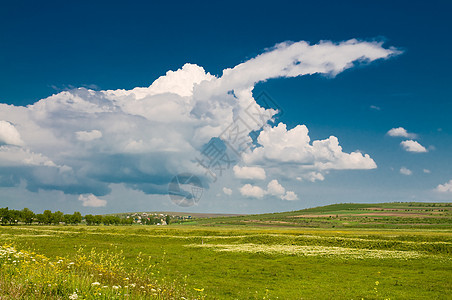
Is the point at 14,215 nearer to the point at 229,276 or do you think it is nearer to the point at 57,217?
the point at 57,217

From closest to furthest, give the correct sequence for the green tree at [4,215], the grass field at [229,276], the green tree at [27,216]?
1. the grass field at [229,276]
2. the green tree at [4,215]
3. the green tree at [27,216]

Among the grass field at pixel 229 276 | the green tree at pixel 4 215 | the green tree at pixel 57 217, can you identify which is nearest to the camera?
the grass field at pixel 229 276

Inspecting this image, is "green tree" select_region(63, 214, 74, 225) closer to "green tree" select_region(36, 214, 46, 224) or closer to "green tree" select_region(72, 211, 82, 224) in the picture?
"green tree" select_region(72, 211, 82, 224)

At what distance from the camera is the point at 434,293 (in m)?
22.7

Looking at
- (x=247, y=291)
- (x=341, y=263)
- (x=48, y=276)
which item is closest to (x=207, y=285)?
(x=247, y=291)

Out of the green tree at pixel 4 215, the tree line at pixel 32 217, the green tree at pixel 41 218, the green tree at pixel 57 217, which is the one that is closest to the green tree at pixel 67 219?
the tree line at pixel 32 217

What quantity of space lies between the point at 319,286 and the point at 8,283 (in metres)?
21.6

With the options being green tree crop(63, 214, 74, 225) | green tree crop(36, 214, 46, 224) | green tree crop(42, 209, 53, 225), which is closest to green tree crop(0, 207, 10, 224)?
green tree crop(36, 214, 46, 224)

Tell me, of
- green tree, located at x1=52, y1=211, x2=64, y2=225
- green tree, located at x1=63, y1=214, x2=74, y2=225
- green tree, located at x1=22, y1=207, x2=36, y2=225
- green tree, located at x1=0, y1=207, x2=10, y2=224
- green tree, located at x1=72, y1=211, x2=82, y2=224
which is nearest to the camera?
green tree, located at x1=0, y1=207, x2=10, y2=224

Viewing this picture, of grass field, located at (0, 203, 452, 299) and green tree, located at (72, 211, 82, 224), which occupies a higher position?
grass field, located at (0, 203, 452, 299)

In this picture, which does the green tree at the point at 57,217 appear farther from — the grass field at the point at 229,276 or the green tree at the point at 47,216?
the grass field at the point at 229,276

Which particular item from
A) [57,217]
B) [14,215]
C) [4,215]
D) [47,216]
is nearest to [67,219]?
[57,217]

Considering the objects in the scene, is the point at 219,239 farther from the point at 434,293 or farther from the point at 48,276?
the point at 48,276

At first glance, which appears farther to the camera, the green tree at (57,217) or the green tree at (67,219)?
the green tree at (67,219)
